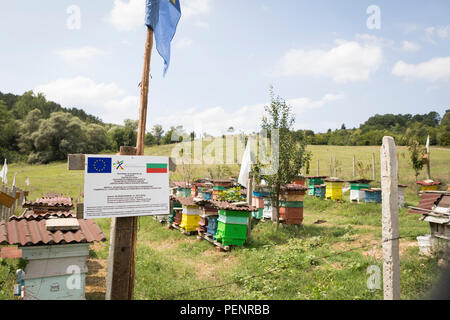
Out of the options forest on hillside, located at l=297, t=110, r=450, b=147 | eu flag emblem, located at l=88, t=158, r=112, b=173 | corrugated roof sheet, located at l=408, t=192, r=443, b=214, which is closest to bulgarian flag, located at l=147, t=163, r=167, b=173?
eu flag emblem, located at l=88, t=158, r=112, b=173

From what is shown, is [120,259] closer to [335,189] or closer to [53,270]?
[53,270]

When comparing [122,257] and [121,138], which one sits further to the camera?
[121,138]

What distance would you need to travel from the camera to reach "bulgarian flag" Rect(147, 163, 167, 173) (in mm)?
3633

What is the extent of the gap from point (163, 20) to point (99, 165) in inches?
101

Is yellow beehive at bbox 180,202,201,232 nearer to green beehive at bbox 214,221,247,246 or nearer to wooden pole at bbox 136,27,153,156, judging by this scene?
green beehive at bbox 214,221,247,246

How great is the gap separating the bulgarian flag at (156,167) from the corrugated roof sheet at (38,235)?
72.8 inches

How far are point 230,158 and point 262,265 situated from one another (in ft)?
106

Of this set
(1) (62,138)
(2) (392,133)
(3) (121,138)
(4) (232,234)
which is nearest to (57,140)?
A: (1) (62,138)

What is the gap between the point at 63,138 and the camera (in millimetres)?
51344

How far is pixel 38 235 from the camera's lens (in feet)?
14.2

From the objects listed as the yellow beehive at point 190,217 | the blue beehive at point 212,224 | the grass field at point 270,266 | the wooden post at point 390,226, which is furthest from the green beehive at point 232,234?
the wooden post at point 390,226
